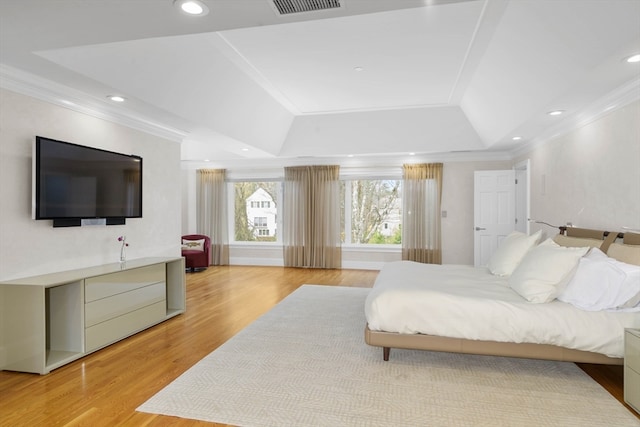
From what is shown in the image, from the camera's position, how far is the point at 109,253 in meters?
4.02

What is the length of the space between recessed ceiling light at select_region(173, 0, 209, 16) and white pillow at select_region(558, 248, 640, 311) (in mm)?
3032

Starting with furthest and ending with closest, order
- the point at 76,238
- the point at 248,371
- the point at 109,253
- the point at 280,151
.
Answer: the point at 280,151, the point at 109,253, the point at 76,238, the point at 248,371

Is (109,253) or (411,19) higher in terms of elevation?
(411,19)

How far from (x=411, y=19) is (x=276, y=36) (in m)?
1.18

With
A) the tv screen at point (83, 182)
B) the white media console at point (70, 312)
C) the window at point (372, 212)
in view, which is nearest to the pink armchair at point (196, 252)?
the window at point (372, 212)

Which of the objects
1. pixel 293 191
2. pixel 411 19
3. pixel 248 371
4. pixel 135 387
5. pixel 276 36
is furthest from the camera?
pixel 293 191

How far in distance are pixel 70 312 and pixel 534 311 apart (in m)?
3.63

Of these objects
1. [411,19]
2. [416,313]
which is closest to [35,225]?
[416,313]

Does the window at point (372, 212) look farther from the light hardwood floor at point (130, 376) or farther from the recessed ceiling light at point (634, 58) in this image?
the recessed ceiling light at point (634, 58)

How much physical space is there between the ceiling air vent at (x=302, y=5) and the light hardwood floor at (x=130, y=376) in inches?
93.1

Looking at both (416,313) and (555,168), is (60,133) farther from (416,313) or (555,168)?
(555,168)

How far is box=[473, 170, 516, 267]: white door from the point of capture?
20.5 feet

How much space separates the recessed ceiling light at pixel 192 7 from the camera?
6.17 ft

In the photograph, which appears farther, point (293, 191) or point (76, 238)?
point (293, 191)
